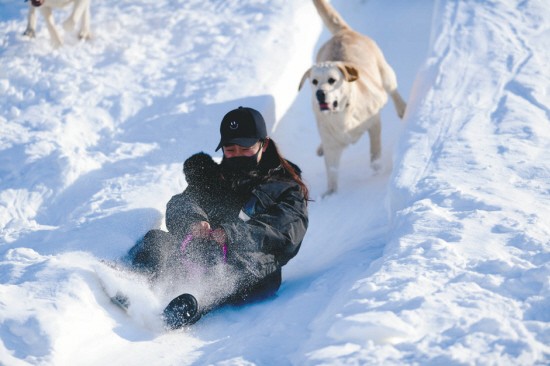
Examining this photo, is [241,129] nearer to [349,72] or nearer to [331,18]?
[349,72]

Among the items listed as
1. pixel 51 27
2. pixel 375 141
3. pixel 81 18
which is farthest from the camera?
pixel 81 18

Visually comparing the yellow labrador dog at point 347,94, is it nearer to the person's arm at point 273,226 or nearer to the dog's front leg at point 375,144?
the dog's front leg at point 375,144

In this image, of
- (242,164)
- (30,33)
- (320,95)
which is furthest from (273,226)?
(30,33)

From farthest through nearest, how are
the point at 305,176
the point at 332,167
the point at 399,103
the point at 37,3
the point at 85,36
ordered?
the point at 85,36 → the point at 37,3 → the point at 399,103 → the point at 305,176 → the point at 332,167

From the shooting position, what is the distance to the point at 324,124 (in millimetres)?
5590

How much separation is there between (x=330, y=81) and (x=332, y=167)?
81 centimetres

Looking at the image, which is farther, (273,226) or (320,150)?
(320,150)

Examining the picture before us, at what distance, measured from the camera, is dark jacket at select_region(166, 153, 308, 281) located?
346 cm

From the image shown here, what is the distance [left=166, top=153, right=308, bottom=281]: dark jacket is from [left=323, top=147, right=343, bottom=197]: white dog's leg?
1.88m

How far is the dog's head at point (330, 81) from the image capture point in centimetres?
522

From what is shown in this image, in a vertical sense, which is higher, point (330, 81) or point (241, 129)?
point (241, 129)

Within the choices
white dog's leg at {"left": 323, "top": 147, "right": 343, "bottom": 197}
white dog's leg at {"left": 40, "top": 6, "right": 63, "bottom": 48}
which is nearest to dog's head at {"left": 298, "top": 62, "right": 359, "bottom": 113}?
white dog's leg at {"left": 323, "top": 147, "right": 343, "bottom": 197}

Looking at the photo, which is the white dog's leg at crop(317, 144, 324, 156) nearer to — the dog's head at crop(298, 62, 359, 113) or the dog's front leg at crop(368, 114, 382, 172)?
the dog's front leg at crop(368, 114, 382, 172)

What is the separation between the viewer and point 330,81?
5234mm
